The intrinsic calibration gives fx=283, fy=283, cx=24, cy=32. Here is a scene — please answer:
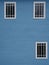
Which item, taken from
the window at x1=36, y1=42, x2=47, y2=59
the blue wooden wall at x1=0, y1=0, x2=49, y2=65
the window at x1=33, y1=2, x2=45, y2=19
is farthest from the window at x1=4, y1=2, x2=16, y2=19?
the window at x1=36, y1=42, x2=47, y2=59

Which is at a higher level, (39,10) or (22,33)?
(39,10)

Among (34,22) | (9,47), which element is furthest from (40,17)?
(9,47)

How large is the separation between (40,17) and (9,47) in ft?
9.31

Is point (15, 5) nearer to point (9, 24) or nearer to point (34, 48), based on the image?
→ point (9, 24)

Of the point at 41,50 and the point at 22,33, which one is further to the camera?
the point at 41,50

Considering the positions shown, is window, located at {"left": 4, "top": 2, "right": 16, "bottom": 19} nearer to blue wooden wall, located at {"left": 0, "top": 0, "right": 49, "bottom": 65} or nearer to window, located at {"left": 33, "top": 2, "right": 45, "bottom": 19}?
blue wooden wall, located at {"left": 0, "top": 0, "right": 49, "bottom": 65}

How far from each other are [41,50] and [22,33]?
1711 mm

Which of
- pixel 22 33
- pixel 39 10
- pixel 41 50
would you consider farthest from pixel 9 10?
pixel 41 50

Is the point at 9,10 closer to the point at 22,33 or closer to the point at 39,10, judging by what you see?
the point at 22,33

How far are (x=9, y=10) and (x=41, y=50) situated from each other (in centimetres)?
340

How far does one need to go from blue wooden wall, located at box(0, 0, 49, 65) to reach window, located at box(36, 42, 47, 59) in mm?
311

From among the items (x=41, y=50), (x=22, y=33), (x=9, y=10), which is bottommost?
(x=41, y=50)

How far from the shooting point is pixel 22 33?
18531 millimetres

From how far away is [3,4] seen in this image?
18.5 metres
